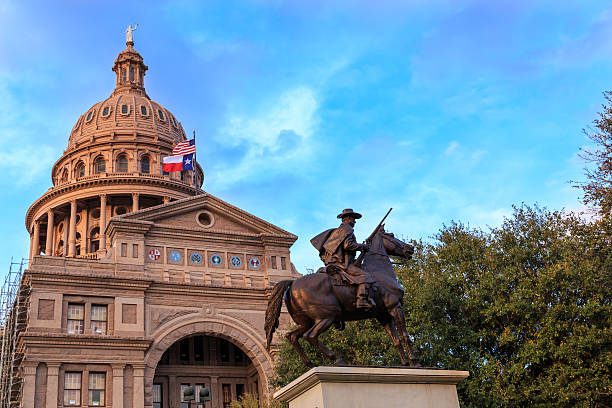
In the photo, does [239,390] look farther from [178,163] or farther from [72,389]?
[178,163]

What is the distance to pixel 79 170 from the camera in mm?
69500

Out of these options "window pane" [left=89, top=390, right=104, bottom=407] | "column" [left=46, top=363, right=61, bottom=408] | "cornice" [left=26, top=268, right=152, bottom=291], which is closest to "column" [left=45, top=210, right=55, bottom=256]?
"cornice" [left=26, top=268, right=152, bottom=291]

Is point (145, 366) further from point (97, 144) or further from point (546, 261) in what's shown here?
point (97, 144)

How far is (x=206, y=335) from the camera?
4688cm

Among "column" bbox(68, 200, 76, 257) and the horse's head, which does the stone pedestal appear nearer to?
the horse's head

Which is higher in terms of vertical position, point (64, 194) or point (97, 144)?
point (97, 144)

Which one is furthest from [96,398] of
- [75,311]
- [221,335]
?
[221,335]

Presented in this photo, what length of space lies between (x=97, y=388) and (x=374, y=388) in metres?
31.7

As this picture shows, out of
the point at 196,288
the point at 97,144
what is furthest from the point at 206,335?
the point at 97,144

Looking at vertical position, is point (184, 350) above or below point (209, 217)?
below

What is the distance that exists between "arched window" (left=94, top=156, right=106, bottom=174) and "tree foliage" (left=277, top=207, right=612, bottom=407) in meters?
41.8

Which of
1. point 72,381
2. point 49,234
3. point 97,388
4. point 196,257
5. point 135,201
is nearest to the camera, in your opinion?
point 72,381

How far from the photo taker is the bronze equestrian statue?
14.6m

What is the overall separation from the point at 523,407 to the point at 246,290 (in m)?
23.6
